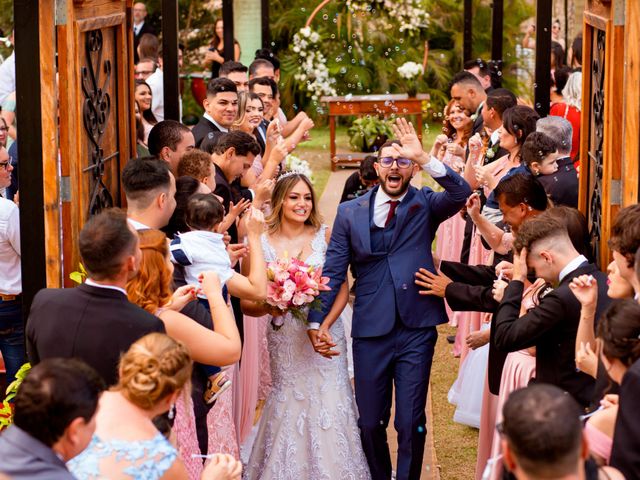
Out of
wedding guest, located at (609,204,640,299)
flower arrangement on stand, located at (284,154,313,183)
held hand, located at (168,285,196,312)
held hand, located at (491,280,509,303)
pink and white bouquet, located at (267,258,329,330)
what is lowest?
pink and white bouquet, located at (267,258,329,330)

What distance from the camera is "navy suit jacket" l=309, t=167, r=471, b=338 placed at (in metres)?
6.27

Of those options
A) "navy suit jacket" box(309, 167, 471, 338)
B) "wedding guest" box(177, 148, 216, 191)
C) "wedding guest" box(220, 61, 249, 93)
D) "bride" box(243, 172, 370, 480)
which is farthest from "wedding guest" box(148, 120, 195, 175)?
"wedding guest" box(220, 61, 249, 93)

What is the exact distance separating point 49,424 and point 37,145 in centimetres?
245

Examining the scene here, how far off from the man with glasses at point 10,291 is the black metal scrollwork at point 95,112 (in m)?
0.54

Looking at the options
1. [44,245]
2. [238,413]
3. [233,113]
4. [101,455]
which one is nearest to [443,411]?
[238,413]

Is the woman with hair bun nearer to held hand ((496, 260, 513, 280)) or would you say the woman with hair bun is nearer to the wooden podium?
held hand ((496, 260, 513, 280))

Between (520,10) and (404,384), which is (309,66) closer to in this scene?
(520,10)

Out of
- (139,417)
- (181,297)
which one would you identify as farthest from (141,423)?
(181,297)

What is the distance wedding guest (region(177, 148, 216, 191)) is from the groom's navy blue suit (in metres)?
0.85

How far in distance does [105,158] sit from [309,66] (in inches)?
495

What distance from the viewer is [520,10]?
23828 mm

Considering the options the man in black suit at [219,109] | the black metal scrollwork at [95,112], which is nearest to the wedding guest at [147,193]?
the black metal scrollwork at [95,112]

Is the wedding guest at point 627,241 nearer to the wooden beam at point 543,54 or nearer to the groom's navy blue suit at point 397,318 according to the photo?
the groom's navy blue suit at point 397,318

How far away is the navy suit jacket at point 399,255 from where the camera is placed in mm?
6273
